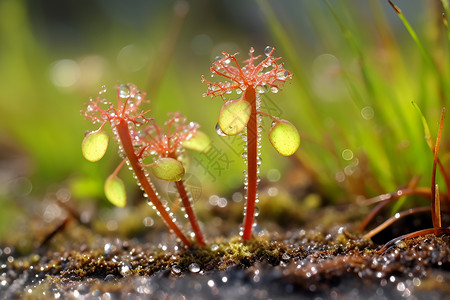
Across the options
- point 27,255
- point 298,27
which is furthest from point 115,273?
point 298,27

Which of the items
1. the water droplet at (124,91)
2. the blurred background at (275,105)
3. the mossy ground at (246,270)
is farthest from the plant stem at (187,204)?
the blurred background at (275,105)

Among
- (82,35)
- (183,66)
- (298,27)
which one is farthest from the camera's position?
(298,27)

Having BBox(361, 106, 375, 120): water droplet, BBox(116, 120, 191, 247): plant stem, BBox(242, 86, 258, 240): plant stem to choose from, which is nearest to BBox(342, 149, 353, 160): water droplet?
BBox(361, 106, 375, 120): water droplet

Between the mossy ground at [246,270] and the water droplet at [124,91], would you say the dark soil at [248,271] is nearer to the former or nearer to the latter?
the mossy ground at [246,270]

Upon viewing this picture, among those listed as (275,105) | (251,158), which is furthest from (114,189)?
(275,105)

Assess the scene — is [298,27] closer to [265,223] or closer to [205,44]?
[205,44]

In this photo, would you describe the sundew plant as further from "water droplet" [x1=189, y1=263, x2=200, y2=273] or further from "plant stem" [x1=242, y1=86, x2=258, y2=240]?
"water droplet" [x1=189, y1=263, x2=200, y2=273]

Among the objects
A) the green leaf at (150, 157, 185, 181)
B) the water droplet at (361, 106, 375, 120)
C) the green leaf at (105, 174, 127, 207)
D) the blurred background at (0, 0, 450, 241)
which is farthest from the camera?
the water droplet at (361, 106, 375, 120)
